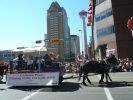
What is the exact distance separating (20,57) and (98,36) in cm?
5161

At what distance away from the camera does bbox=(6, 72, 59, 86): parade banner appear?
63.2ft

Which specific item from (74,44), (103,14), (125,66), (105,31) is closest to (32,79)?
(125,66)

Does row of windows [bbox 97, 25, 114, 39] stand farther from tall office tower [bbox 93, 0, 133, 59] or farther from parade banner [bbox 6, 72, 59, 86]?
parade banner [bbox 6, 72, 59, 86]

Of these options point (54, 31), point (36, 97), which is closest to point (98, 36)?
point (54, 31)

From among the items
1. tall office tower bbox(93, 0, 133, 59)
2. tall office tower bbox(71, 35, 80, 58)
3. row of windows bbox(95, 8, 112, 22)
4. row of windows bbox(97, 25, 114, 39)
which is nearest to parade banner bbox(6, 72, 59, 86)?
tall office tower bbox(93, 0, 133, 59)

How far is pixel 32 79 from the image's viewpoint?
19.5 meters

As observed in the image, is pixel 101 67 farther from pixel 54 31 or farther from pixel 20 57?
pixel 54 31

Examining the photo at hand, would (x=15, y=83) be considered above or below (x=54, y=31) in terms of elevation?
below

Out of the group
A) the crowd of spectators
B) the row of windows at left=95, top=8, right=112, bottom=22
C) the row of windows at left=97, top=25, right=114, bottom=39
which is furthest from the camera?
the row of windows at left=95, top=8, right=112, bottom=22

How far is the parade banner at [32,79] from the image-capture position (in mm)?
19248

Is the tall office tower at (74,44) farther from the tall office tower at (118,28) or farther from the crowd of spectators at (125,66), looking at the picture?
the crowd of spectators at (125,66)

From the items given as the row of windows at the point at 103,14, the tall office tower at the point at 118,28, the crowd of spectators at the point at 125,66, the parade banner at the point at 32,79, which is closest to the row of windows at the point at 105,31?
the tall office tower at the point at 118,28

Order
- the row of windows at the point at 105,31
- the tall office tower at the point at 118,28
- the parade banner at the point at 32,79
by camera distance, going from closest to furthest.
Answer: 1. the parade banner at the point at 32,79
2. the tall office tower at the point at 118,28
3. the row of windows at the point at 105,31

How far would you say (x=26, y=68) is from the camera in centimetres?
2103
